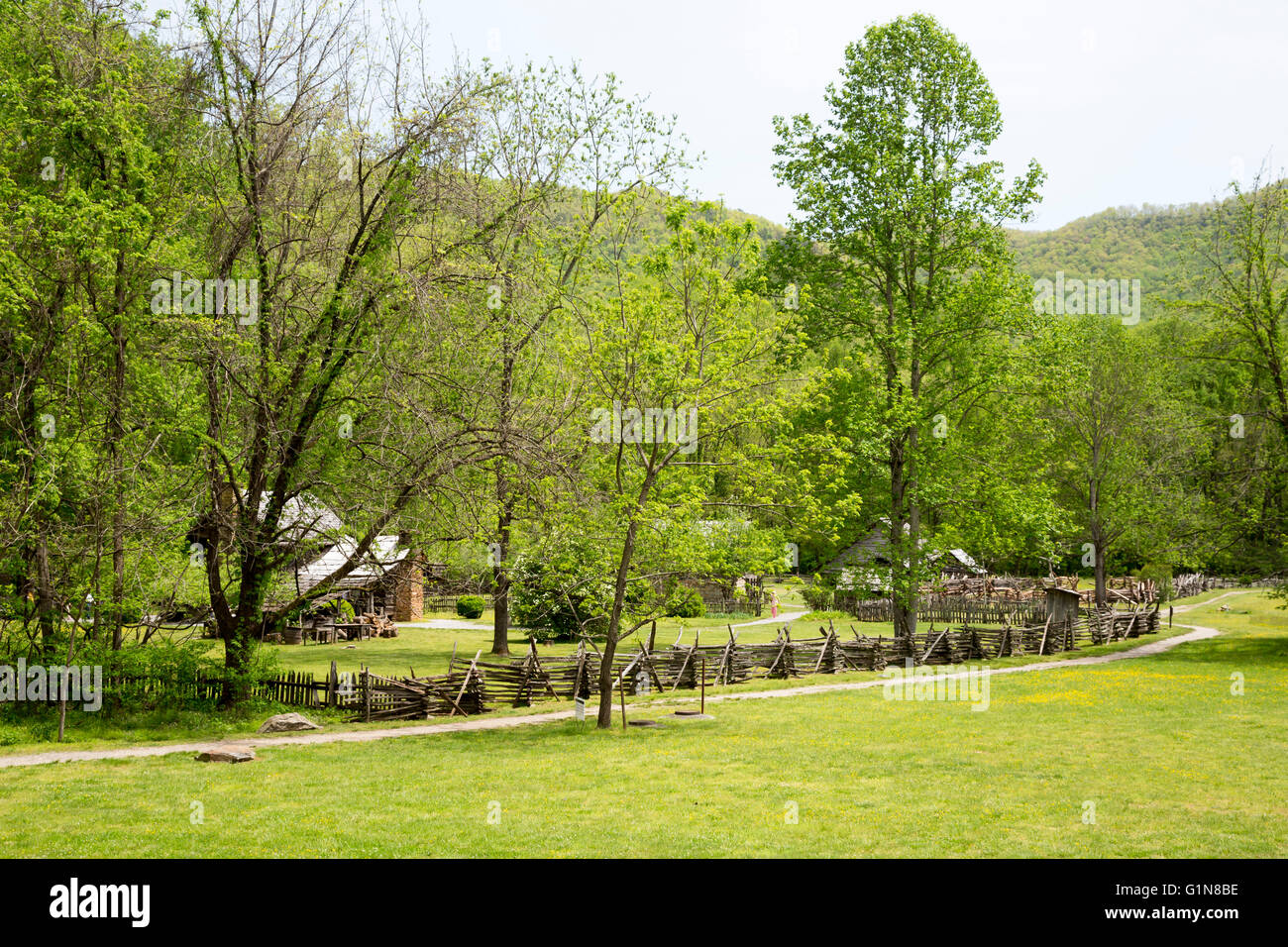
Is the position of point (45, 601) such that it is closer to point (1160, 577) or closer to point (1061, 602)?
point (1061, 602)

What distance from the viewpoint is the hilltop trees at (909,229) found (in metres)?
28.6

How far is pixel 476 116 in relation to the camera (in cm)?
1877

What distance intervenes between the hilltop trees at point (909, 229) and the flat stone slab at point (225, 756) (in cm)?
1912

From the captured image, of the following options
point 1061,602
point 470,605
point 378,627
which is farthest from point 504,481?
point 1061,602

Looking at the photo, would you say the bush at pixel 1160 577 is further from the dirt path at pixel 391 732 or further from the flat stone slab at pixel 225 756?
the flat stone slab at pixel 225 756

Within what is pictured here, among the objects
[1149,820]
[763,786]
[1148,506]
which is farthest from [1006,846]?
[1148,506]

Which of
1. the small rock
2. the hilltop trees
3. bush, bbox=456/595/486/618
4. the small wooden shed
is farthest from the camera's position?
bush, bbox=456/595/486/618

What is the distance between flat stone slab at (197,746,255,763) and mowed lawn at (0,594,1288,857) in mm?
248

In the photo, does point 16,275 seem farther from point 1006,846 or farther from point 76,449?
point 1006,846

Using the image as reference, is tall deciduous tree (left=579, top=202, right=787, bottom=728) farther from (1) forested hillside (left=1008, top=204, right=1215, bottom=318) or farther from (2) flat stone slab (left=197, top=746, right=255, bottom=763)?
(1) forested hillside (left=1008, top=204, right=1215, bottom=318)

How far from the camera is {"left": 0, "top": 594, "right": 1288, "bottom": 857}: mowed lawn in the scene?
32.6 ft

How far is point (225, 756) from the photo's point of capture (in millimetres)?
14703

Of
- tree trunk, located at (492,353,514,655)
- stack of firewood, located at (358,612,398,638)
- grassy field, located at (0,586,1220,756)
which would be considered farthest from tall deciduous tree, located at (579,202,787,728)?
stack of firewood, located at (358,612,398,638)

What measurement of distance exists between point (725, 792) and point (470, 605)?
33.9 meters
